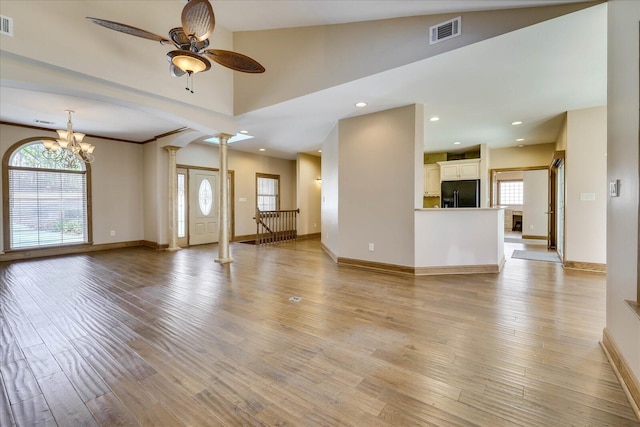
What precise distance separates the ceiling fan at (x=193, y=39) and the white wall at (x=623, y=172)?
286 centimetres

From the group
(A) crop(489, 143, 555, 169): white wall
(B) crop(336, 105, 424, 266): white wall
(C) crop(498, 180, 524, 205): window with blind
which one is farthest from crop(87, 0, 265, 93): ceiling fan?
(C) crop(498, 180, 524, 205): window with blind

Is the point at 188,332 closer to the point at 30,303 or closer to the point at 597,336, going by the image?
the point at 30,303

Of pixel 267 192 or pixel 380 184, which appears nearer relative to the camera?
pixel 380 184

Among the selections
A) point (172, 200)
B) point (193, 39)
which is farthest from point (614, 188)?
point (172, 200)

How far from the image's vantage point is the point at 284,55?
4.26m

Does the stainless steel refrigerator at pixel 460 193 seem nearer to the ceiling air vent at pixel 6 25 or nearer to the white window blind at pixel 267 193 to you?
the white window blind at pixel 267 193

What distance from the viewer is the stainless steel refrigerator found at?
7618 mm

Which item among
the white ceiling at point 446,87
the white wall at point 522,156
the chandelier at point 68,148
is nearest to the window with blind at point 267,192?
the white ceiling at point 446,87

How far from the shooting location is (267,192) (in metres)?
9.55

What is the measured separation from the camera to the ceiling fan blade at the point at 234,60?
2.60m

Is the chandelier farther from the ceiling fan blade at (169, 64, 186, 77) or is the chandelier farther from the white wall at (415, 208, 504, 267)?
the white wall at (415, 208, 504, 267)

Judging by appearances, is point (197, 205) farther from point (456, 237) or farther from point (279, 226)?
point (456, 237)

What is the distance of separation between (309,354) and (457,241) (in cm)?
339

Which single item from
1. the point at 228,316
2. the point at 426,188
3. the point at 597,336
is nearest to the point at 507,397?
the point at 597,336
